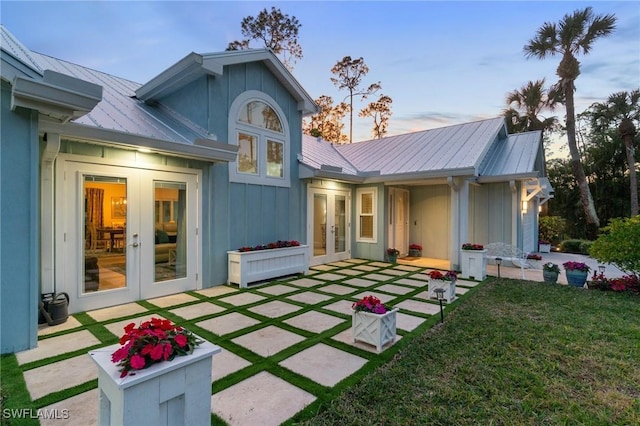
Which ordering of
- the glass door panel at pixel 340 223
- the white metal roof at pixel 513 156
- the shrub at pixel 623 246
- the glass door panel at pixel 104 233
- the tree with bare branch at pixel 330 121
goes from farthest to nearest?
the tree with bare branch at pixel 330 121 < the glass door panel at pixel 340 223 < the white metal roof at pixel 513 156 < the shrub at pixel 623 246 < the glass door panel at pixel 104 233

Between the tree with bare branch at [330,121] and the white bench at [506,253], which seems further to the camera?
the tree with bare branch at [330,121]

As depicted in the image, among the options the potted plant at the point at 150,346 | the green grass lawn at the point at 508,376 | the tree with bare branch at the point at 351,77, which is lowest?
the green grass lawn at the point at 508,376

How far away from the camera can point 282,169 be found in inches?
298

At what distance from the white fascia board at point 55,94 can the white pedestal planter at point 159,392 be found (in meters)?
2.75

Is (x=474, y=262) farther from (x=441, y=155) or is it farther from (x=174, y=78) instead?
(x=174, y=78)

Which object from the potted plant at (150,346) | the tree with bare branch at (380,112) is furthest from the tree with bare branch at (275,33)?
the potted plant at (150,346)

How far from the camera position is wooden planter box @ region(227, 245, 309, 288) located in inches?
239

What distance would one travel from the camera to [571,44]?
12.4 metres

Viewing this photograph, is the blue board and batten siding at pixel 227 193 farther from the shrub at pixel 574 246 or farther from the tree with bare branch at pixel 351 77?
the tree with bare branch at pixel 351 77

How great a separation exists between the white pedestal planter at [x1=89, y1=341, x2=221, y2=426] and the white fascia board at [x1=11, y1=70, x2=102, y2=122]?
9.02 ft

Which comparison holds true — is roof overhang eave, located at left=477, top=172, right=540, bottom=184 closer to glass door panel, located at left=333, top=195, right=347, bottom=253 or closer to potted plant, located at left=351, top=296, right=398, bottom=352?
glass door panel, located at left=333, top=195, right=347, bottom=253

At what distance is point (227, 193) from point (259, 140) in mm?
1593

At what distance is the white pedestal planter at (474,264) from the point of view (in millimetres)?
6973

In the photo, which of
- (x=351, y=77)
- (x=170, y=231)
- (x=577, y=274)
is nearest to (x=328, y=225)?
(x=170, y=231)
